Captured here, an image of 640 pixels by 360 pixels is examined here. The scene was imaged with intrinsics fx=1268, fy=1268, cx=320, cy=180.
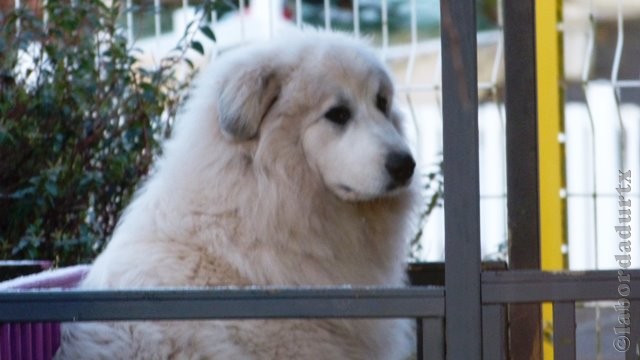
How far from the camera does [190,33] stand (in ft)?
20.7

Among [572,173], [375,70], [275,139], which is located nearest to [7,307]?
[275,139]

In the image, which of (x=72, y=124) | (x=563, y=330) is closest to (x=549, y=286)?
(x=563, y=330)

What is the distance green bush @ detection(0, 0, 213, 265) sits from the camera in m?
5.77

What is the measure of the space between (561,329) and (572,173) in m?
4.51

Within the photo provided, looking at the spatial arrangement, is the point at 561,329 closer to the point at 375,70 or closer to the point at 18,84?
the point at 375,70

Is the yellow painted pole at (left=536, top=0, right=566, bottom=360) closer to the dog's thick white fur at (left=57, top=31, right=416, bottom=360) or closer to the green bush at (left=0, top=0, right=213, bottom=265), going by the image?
the green bush at (left=0, top=0, right=213, bottom=265)

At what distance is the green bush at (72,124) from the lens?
5773 mm

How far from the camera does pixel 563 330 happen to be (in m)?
2.92

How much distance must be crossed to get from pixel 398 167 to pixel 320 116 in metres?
0.32

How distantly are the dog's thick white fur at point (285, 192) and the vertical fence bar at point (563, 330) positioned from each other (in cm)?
111

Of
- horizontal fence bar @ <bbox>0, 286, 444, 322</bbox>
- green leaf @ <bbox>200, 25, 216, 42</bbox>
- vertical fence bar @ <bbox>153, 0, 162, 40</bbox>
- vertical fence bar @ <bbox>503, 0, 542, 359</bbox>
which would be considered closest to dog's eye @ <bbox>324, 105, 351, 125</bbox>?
vertical fence bar @ <bbox>503, 0, 542, 359</bbox>

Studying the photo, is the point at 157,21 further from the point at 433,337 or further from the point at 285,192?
the point at 433,337

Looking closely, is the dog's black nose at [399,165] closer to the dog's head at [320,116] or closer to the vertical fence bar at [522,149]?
the dog's head at [320,116]

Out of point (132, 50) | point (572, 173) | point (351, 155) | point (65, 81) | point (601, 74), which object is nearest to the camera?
point (351, 155)
